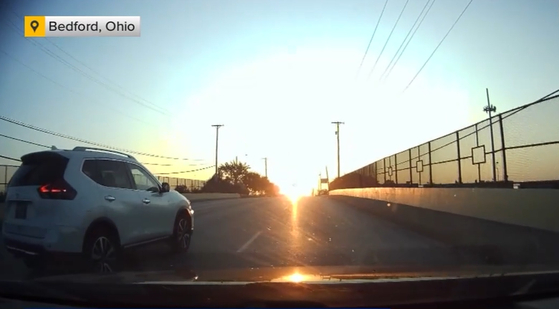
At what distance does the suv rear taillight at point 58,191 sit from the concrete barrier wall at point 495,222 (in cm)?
733

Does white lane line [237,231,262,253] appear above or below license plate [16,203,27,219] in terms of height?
below

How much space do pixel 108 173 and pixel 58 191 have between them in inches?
46.1

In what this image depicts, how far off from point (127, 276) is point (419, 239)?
957cm

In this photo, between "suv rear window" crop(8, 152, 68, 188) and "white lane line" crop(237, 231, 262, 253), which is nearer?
"suv rear window" crop(8, 152, 68, 188)

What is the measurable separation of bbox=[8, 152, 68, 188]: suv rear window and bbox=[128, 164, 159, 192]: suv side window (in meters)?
1.69

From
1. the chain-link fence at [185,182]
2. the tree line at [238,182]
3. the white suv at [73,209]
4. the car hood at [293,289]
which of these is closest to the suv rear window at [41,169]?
the white suv at [73,209]

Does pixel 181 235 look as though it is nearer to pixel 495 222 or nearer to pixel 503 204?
pixel 495 222

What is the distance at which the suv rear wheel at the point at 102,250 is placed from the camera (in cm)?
782

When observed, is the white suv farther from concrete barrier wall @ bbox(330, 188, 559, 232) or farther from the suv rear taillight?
concrete barrier wall @ bbox(330, 188, 559, 232)

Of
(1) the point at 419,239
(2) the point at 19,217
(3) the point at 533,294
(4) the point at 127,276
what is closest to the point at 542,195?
(1) the point at 419,239

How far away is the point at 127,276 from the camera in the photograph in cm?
503

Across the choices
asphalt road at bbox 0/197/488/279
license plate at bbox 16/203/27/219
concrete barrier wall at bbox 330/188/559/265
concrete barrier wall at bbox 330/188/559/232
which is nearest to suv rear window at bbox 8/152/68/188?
license plate at bbox 16/203/27/219

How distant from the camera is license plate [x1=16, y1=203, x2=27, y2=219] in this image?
312 inches

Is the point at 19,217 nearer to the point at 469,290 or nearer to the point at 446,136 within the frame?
the point at 469,290
